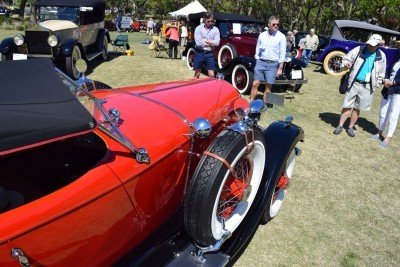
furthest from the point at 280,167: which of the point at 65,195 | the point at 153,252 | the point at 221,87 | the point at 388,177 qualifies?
the point at 388,177

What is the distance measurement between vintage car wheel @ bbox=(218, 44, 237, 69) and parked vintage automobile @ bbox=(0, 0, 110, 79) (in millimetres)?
3781

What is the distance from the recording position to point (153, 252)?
1.89 m

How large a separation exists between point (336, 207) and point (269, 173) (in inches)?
50.0

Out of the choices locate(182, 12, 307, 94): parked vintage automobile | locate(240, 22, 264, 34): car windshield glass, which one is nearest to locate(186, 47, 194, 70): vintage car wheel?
locate(182, 12, 307, 94): parked vintage automobile

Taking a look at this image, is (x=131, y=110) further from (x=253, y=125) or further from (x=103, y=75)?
(x=103, y=75)

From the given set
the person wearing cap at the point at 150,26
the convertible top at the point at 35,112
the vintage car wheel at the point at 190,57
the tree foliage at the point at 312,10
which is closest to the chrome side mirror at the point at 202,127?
the convertible top at the point at 35,112

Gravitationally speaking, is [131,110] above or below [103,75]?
above

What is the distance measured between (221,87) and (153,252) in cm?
168

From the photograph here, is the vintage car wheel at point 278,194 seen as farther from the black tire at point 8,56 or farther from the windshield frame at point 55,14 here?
the windshield frame at point 55,14

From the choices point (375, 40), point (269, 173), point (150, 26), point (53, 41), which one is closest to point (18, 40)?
point (53, 41)

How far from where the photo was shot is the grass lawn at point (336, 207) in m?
2.71

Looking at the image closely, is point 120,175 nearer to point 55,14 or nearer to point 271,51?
point 271,51

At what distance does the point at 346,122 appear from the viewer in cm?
611

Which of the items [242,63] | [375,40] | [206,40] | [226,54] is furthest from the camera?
[226,54]
